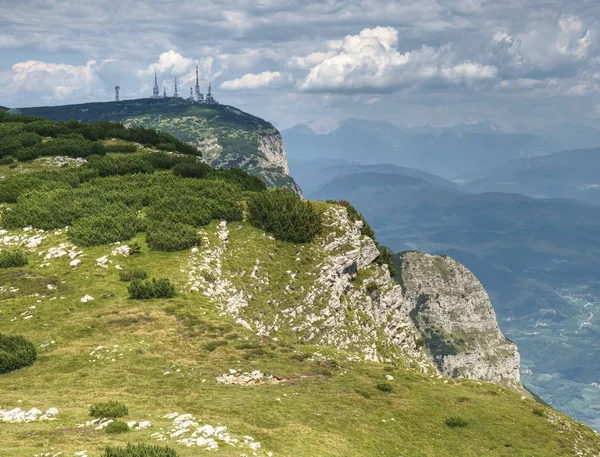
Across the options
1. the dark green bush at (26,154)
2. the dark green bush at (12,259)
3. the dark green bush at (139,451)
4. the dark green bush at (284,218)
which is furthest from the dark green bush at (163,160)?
the dark green bush at (139,451)

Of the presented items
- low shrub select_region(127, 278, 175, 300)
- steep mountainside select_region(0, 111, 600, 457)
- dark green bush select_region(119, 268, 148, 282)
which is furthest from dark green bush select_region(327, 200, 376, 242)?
dark green bush select_region(119, 268, 148, 282)

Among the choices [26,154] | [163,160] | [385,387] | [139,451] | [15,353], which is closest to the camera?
[139,451]

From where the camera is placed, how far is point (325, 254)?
135 ft

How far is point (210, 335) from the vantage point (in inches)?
1020

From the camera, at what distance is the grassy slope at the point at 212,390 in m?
16.7

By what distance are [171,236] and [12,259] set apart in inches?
414

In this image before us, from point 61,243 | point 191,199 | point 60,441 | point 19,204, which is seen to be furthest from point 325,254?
point 60,441

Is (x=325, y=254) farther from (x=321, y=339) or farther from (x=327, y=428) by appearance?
(x=327, y=428)

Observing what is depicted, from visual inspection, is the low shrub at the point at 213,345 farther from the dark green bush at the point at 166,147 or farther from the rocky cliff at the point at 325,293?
the dark green bush at the point at 166,147

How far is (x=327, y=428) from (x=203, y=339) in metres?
9.83

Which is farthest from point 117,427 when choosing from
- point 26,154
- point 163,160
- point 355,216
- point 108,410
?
point 26,154

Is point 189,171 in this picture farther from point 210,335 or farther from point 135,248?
point 210,335

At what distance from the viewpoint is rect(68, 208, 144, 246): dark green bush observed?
34.8 metres

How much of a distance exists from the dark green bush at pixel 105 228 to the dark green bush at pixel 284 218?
9.98m
